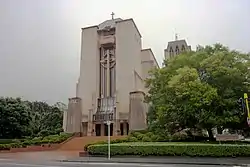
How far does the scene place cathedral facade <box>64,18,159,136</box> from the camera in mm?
44469

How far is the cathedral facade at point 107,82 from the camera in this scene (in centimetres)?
4447

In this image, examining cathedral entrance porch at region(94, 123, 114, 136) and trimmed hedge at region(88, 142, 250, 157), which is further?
cathedral entrance porch at region(94, 123, 114, 136)

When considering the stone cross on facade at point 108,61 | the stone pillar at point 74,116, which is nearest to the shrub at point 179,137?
the stone pillar at point 74,116

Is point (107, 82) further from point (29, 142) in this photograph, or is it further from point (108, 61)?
point (29, 142)

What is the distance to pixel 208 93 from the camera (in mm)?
19203

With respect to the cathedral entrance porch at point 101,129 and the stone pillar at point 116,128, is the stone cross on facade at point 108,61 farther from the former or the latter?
the stone pillar at point 116,128

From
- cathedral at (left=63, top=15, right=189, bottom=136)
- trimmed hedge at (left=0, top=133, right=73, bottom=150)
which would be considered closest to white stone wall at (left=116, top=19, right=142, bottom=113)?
cathedral at (left=63, top=15, right=189, bottom=136)

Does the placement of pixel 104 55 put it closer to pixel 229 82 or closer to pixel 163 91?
pixel 163 91

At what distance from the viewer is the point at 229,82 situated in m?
21.0

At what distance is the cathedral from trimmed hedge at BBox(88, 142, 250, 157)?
23.4 metres

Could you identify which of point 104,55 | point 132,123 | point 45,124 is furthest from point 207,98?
point 45,124

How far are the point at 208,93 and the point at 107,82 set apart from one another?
30.3 metres

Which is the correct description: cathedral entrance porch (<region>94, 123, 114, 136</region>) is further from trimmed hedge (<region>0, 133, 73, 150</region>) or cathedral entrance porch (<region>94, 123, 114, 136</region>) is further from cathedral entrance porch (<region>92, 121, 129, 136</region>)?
trimmed hedge (<region>0, 133, 73, 150</region>)

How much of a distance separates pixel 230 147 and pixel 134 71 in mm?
33293
